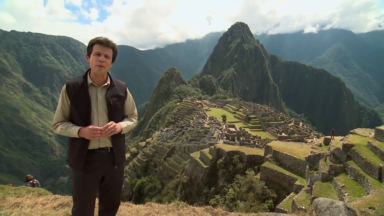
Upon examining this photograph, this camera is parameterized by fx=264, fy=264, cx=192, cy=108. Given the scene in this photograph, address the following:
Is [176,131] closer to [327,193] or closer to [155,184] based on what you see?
[155,184]

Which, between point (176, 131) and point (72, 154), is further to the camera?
point (176, 131)

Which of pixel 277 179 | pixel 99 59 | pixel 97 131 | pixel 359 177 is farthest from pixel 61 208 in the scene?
pixel 277 179

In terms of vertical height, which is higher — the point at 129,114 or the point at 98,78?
the point at 98,78

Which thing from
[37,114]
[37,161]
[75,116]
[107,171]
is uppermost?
[75,116]

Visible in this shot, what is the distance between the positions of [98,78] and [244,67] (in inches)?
6039

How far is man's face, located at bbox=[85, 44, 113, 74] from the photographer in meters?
3.29

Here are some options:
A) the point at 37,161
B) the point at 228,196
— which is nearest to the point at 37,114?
the point at 37,161

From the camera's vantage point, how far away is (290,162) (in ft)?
44.3

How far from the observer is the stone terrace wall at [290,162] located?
505 inches

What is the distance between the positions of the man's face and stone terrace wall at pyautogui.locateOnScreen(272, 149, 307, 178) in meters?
11.7

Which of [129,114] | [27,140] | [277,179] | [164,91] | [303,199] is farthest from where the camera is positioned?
[27,140]

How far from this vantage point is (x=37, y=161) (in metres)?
102

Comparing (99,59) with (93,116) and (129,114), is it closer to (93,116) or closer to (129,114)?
(93,116)

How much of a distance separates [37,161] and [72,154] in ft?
381
